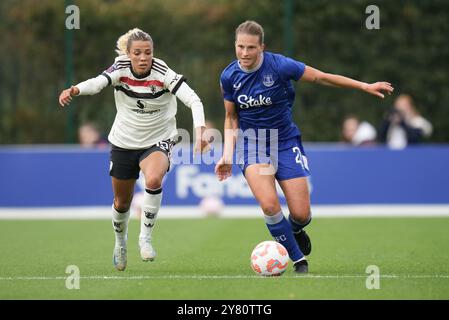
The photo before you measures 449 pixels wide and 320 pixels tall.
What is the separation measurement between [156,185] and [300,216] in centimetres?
135

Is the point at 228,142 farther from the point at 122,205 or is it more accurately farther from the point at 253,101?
the point at 122,205

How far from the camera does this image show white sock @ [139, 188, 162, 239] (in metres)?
8.99

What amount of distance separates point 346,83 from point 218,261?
99.3 inches

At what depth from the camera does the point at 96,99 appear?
1891cm

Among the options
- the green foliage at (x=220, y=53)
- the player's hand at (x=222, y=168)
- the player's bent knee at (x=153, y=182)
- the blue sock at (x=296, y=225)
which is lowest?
the blue sock at (x=296, y=225)

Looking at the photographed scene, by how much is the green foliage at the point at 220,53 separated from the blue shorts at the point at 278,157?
32.1 feet

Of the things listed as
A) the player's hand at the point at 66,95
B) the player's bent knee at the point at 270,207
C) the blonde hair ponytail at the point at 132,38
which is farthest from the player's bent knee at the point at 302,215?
the player's hand at the point at 66,95

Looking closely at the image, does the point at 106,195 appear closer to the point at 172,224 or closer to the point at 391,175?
the point at 172,224

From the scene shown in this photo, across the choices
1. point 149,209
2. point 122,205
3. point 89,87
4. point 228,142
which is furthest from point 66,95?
point 228,142

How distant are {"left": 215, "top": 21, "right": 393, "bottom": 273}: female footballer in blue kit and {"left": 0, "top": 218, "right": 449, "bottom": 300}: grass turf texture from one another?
54cm

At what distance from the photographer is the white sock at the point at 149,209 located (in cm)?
899

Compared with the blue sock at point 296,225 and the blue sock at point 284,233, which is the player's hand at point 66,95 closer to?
the blue sock at point 284,233

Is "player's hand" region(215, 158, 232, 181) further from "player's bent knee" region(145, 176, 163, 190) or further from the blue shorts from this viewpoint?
"player's bent knee" region(145, 176, 163, 190)
